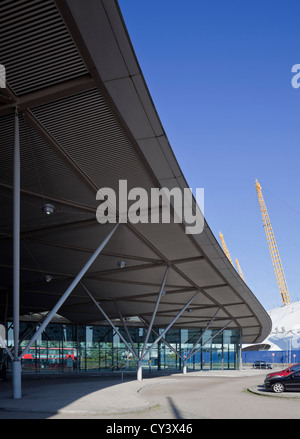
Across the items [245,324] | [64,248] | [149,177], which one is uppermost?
[149,177]

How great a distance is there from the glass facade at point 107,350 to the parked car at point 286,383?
27.9 m

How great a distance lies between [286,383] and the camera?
22.1 metres

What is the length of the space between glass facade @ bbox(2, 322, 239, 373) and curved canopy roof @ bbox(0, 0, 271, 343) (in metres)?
20.9

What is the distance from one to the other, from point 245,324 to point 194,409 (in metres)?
43.5

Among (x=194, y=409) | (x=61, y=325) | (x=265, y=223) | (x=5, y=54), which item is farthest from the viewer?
(x=265, y=223)

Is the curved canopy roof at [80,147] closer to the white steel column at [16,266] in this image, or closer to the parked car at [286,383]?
the white steel column at [16,266]

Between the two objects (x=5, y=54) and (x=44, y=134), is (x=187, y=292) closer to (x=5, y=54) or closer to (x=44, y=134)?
(x=44, y=134)

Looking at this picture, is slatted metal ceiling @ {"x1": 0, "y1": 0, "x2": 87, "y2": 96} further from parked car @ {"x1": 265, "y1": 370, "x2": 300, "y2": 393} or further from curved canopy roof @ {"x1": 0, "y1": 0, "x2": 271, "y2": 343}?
parked car @ {"x1": 265, "y1": 370, "x2": 300, "y2": 393}

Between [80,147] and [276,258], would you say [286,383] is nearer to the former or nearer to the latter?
[80,147]

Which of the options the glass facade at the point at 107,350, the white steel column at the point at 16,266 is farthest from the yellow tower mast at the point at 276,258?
the white steel column at the point at 16,266

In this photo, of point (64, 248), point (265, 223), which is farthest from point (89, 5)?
point (265, 223)

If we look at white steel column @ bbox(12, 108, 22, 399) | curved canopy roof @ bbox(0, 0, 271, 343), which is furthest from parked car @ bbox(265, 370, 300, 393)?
white steel column @ bbox(12, 108, 22, 399)

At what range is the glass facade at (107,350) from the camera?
2050 inches
